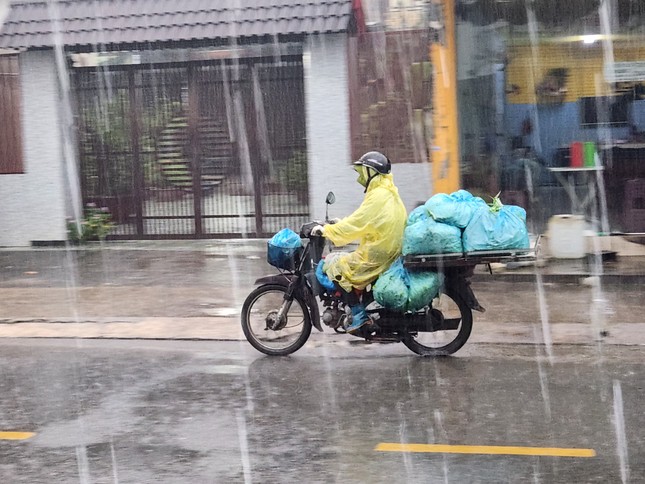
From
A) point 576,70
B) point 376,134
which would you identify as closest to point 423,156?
point 376,134

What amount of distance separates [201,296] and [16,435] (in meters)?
5.01

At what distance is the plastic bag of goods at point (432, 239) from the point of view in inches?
293

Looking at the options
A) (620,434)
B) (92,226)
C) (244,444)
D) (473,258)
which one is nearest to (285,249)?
(473,258)

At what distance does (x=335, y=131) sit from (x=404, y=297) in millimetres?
7175

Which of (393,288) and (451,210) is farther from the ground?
(451,210)

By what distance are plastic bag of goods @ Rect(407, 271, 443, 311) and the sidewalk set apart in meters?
1.21

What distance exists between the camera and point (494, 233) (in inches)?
295

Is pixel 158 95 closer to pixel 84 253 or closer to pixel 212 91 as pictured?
pixel 212 91

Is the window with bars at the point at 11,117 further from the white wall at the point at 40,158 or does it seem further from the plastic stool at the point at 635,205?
the plastic stool at the point at 635,205

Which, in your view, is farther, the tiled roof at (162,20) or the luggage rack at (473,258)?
the tiled roof at (162,20)

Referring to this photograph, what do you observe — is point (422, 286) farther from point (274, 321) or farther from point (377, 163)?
point (274, 321)

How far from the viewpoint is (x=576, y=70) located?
13.4m

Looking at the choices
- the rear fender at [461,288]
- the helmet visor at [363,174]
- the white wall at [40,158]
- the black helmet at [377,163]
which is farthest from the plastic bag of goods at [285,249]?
the white wall at [40,158]

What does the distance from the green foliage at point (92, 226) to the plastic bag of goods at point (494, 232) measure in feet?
30.4
